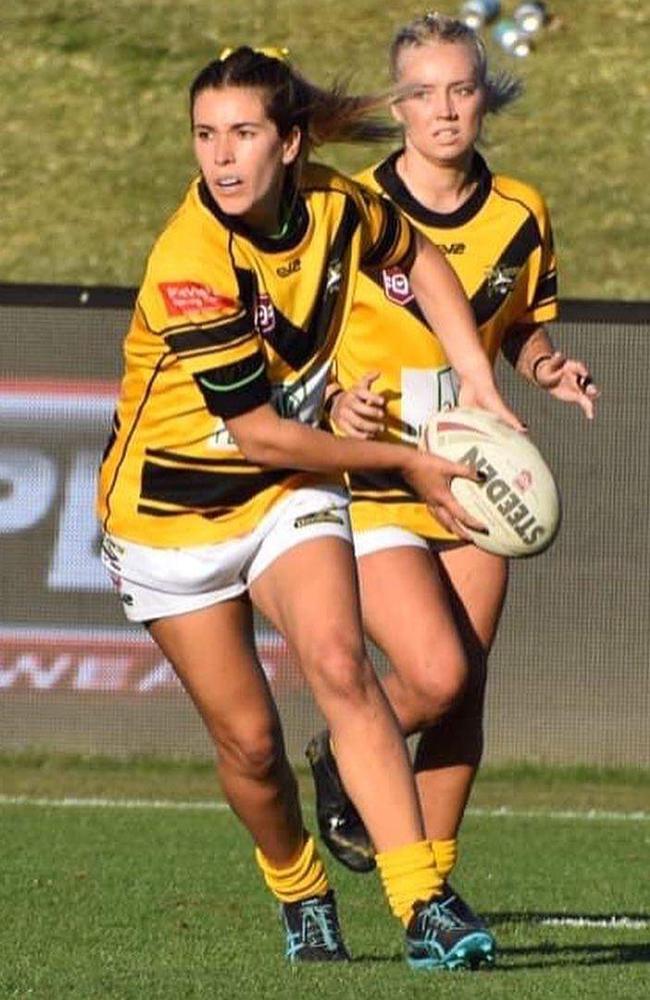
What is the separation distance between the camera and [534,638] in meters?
12.6

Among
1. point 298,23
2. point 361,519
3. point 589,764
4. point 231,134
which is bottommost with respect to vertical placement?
point 589,764

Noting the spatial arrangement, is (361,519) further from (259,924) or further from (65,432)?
(65,432)

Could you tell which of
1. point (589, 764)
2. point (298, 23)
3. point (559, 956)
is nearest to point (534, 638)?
point (589, 764)

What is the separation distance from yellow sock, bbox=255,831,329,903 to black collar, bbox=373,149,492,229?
71.7 inches

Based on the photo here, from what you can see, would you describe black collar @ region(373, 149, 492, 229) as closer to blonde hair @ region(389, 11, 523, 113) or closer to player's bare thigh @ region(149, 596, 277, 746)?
blonde hair @ region(389, 11, 523, 113)

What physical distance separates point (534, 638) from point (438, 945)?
6938 millimetres

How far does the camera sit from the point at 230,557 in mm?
6117

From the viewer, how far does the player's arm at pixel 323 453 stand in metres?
5.90

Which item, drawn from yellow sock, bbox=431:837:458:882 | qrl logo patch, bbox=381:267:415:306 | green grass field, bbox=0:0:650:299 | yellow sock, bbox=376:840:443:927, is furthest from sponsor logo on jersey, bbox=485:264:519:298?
green grass field, bbox=0:0:650:299

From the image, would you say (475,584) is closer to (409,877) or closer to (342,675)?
(342,675)

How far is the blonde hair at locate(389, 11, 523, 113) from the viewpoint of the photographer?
718cm

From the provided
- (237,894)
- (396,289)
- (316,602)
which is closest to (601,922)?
(237,894)

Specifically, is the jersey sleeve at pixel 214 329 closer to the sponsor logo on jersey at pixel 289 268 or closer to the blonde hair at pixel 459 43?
the sponsor logo on jersey at pixel 289 268

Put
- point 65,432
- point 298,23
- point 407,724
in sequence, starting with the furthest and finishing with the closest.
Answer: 1. point 298,23
2. point 65,432
3. point 407,724
